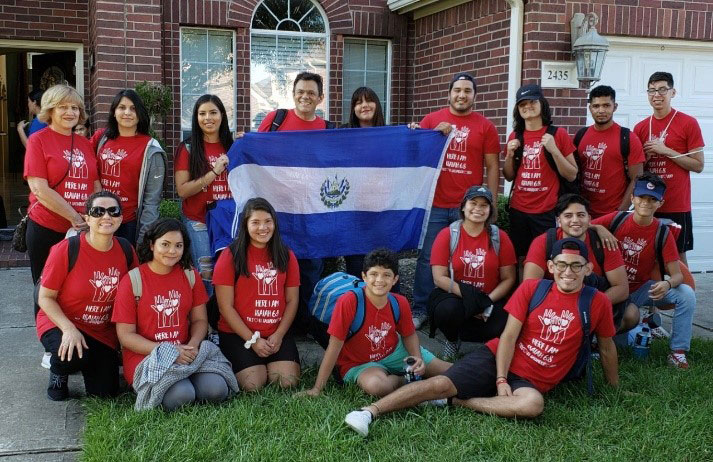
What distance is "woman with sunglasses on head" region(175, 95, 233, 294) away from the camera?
4824mm

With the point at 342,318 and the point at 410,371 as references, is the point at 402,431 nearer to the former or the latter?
the point at 410,371

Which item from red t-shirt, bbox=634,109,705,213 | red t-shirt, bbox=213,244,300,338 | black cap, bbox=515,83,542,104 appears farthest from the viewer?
red t-shirt, bbox=634,109,705,213

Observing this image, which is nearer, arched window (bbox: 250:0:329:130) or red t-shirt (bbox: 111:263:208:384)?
red t-shirt (bbox: 111:263:208:384)

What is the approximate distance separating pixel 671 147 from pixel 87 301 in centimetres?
430

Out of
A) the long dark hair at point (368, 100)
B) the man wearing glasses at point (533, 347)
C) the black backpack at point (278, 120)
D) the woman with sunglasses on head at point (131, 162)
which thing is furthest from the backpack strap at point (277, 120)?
the man wearing glasses at point (533, 347)

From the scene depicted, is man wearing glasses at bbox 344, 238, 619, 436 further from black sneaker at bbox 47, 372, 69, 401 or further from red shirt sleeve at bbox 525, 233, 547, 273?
black sneaker at bbox 47, 372, 69, 401

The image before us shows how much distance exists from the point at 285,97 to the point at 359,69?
985mm

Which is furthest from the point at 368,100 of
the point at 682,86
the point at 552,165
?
the point at 682,86

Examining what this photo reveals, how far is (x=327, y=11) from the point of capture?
8500 mm

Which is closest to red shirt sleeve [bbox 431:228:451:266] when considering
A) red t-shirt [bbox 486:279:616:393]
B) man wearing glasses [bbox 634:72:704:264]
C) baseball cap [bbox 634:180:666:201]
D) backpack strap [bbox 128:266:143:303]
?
red t-shirt [bbox 486:279:616:393]

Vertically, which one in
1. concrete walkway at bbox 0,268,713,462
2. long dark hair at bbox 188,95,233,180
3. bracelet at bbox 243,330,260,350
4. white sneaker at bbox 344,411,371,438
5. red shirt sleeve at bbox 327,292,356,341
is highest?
long dark hair at bbox 188,95,233,180

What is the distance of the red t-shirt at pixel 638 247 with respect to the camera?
5.07 metres

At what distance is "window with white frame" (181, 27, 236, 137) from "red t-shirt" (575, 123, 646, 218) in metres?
4.25

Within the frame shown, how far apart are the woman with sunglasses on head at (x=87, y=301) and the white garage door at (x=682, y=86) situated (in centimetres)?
510
